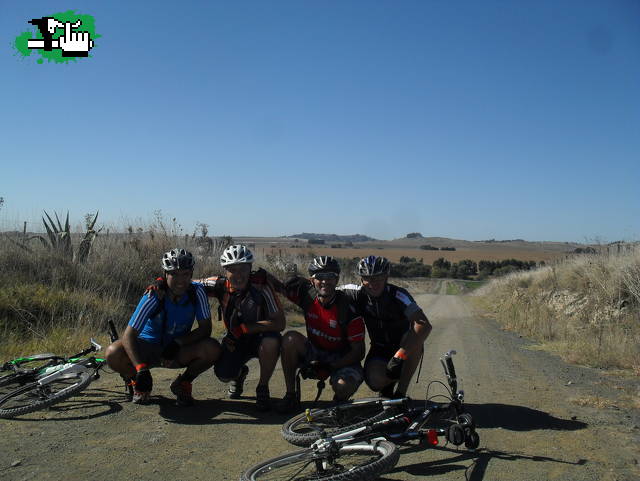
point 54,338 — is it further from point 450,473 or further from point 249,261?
point 450,473

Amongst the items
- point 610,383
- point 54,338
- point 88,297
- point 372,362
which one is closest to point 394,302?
A: point 372,362

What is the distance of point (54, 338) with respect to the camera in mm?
8023

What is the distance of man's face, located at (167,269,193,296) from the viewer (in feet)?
18.2

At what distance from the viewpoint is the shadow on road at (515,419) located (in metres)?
4.97

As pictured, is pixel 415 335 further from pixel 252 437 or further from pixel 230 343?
pixel 230 343

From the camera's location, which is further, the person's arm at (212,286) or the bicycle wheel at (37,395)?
the person's arm at (212,286)

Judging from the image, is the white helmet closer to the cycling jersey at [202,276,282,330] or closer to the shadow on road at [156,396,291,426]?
the cycling jersey at [202,276,282,330]

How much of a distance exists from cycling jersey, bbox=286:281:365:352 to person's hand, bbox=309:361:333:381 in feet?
0.98

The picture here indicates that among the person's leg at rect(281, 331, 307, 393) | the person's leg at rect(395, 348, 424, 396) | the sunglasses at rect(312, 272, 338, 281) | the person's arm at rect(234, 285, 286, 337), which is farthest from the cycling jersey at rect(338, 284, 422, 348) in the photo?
the person's arm at rect(234, 285, 286, 337)

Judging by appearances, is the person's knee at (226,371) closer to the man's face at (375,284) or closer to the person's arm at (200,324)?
the person's arm at (200,324)

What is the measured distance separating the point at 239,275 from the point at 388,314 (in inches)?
65.0

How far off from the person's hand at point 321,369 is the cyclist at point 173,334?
1091 mm

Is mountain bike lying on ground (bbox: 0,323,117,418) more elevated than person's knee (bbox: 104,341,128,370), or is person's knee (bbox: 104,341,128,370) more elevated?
person's knee (bbox: 104,341,128,370)

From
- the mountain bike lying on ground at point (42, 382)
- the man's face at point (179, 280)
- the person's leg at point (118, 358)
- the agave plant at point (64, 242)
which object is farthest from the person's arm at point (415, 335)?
the agave plant at point (64, 242)
